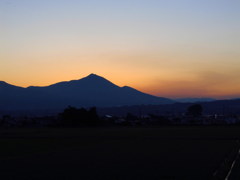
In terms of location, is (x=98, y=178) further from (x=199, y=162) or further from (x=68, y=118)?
(x=68, y=118)

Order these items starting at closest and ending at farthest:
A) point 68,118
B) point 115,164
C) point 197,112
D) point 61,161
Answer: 1. point 115,164
2. point 61,161
3. point 68,118
4. point 197,112

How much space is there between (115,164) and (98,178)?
5.40m

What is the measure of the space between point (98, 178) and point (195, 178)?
3.59m

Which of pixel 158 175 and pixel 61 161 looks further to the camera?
pixel 61 161

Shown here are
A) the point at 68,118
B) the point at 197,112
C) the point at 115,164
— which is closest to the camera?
the point at 115,164

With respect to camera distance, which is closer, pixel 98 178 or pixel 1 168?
pixel 98 178

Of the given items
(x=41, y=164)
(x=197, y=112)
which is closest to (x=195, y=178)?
(x=41, y=164)

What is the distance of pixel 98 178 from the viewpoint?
19.0m

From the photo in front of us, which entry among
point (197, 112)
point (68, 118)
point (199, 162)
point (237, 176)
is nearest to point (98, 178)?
point (237, 176)

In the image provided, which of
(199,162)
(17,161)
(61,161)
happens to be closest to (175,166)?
(199,162)

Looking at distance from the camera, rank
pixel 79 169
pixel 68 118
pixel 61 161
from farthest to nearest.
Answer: pixel 68 118 → pixel 61 161 → pixel 79 169

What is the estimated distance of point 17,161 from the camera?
2695 cm

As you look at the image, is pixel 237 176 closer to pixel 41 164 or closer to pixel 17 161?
pixel 41 164

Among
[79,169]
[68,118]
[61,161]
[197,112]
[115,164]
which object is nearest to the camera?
[79,169]
